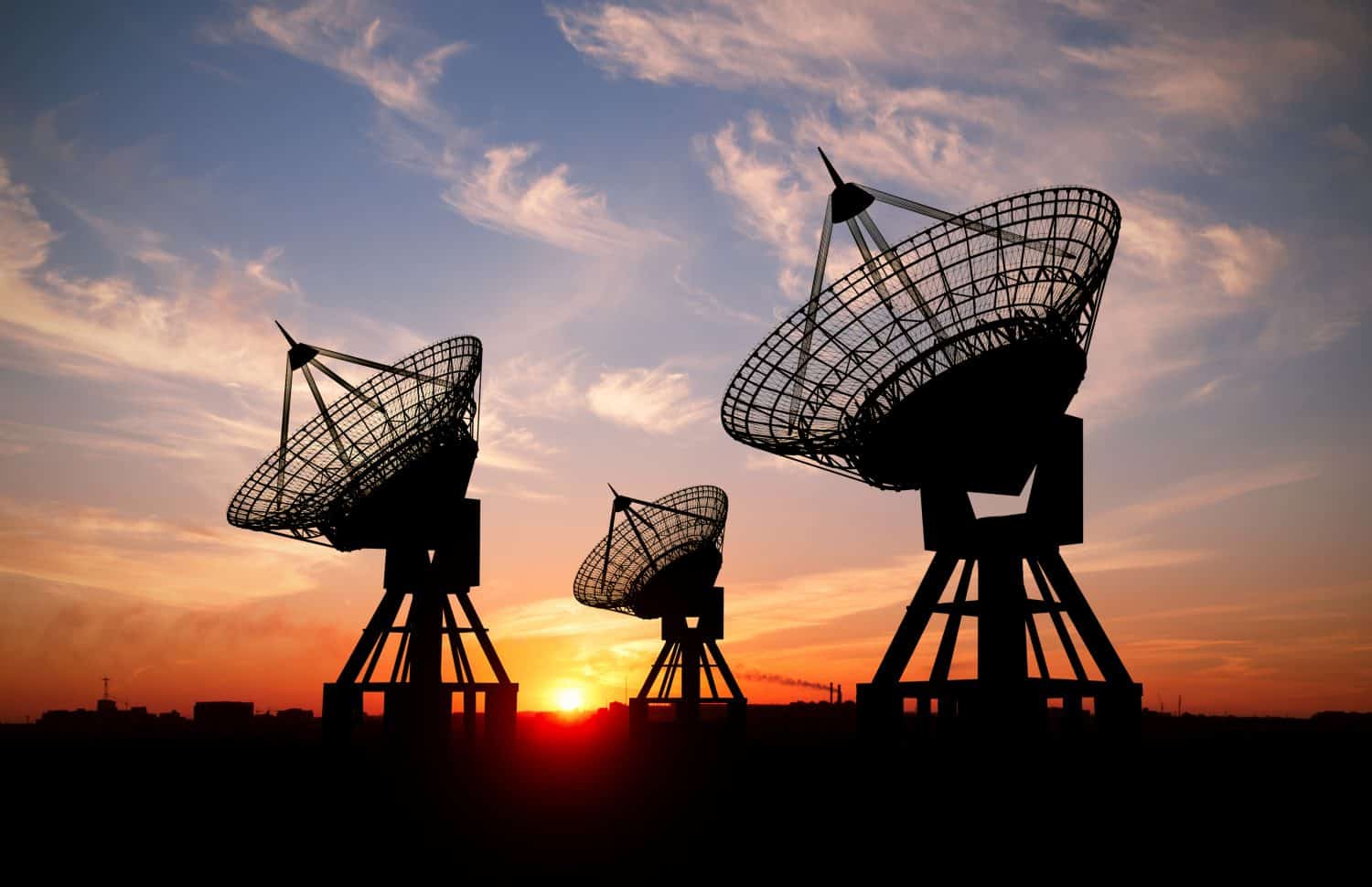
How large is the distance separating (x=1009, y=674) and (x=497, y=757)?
2322 cm

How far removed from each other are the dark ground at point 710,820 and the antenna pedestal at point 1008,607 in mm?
1047

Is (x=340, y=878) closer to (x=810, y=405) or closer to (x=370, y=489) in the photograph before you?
(x=810, y=405)

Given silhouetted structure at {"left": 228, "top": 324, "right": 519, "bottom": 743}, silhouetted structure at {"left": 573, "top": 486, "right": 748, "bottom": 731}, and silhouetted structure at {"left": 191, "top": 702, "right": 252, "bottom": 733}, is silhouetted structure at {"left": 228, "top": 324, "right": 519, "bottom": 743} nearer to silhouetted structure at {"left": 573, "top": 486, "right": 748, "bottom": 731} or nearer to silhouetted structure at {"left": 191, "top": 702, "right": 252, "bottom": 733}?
silhouetted structure at {"left": 573, "top": 486, "right": 748, "bottom": 731}

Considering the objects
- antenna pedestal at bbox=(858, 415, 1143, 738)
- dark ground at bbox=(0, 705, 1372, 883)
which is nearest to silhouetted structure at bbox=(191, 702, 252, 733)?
dark ground at bbox=(0, 705, 1372, 883)

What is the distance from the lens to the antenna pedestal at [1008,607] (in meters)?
29.6

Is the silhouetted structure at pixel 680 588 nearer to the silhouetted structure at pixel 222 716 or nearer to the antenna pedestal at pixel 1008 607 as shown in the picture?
the antenna pedestal at pixel 1008 607

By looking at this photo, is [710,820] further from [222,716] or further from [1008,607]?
[222,716]

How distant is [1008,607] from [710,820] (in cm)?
958

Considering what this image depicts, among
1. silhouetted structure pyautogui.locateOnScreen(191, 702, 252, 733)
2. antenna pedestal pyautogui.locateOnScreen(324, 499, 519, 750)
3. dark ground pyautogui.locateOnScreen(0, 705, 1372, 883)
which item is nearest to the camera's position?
dark ground pyautogui.locateOnScreen(0, 705, 1372, 883)

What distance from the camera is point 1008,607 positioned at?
99.6ft

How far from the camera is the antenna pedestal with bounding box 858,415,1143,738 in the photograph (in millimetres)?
29594

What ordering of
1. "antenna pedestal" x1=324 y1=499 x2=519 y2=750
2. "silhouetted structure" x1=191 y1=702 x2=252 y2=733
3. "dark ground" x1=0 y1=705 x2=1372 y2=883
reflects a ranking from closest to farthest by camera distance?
1. "dark ground" x1=0 y1=705 x2=1372 y2=883
2. "antenna pedestal" x1=324 y1=499 x2=519 y2=750
3. "silhouetted structure" x1=191 y1=702 x2=252 y2=733

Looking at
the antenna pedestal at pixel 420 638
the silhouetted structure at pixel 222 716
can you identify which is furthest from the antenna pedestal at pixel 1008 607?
the silhouetted structure at pixel 222 716

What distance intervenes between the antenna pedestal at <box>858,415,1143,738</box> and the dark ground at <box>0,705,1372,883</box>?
105 cm
